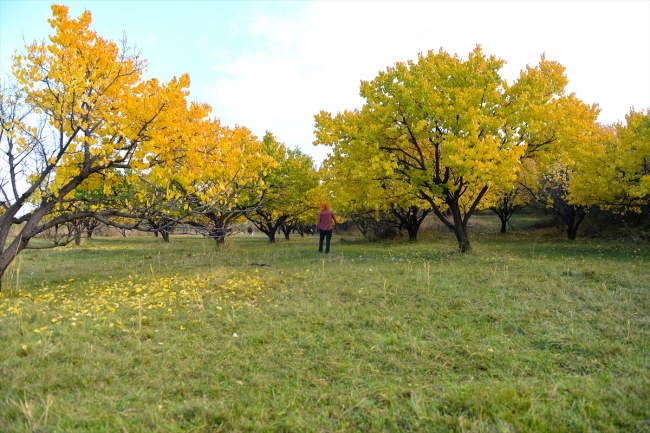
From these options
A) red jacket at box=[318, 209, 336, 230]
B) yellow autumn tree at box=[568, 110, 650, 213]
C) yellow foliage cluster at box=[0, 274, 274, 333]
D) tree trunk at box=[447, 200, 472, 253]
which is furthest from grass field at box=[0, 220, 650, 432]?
yellow autumn tree at box=[568, 110, 650, 213]

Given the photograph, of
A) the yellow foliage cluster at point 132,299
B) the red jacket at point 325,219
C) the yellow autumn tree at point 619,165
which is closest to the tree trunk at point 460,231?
the red jacket at point 325,219

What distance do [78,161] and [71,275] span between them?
12.5 ft

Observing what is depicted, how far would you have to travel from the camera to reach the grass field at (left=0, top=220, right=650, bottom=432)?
106 inches

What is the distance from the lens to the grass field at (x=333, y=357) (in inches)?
106

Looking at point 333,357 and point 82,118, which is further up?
point 82,118

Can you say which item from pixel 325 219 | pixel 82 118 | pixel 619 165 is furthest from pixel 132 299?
pixel 619 165

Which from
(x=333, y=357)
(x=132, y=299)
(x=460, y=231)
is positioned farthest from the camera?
(x=460, y=231)

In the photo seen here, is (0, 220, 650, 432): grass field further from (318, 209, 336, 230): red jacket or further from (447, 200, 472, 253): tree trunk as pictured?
(318, 209, 336, 230): red jacket

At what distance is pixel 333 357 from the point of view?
381 centimetres

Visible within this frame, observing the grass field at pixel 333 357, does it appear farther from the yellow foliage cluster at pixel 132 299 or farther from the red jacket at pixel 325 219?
the red jacket at pixel 325 219

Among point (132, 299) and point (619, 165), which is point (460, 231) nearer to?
point (619, 165)

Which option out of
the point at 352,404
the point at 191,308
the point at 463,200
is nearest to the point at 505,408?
the point at 352,404

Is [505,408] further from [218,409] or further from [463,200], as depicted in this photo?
[463,200]

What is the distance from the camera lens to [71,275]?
30.7 feet
